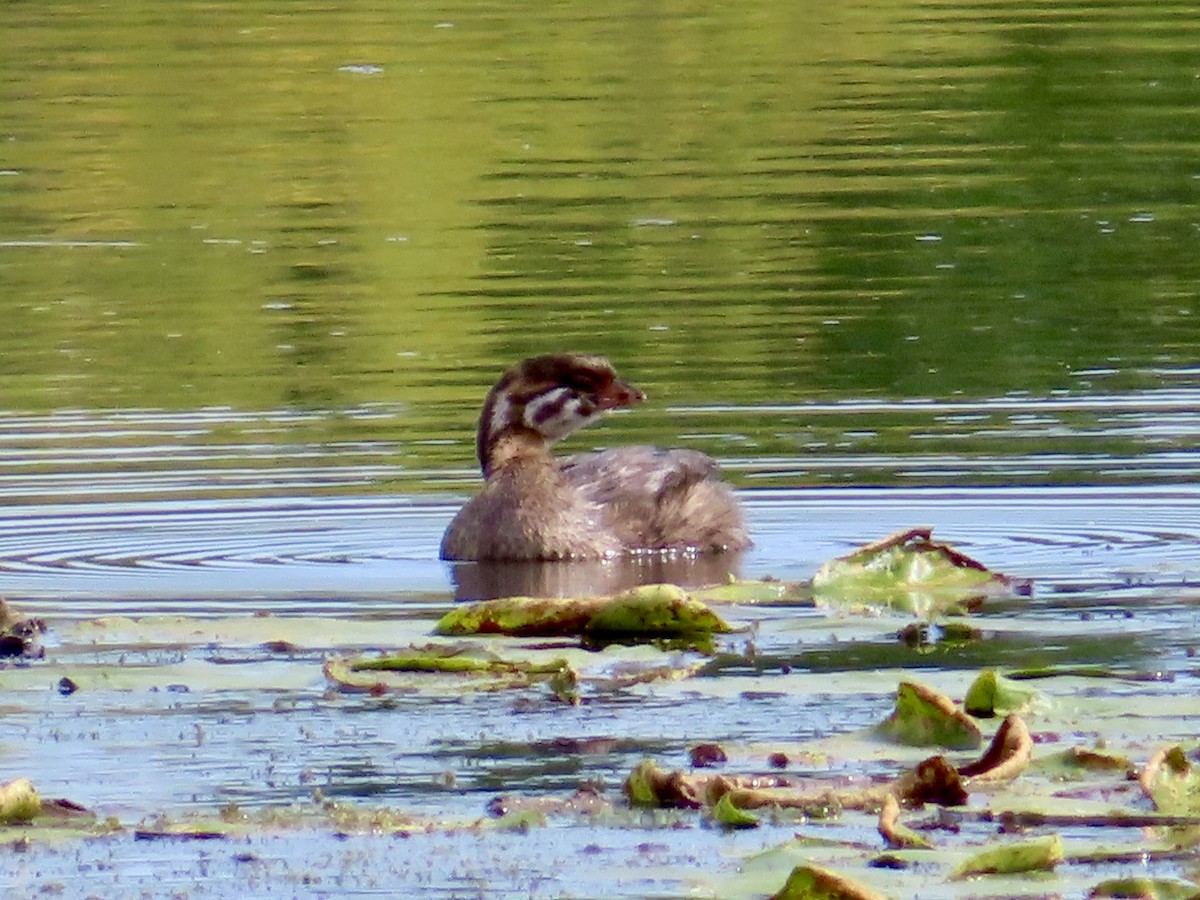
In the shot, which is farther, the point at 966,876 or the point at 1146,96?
the point at 1146,96

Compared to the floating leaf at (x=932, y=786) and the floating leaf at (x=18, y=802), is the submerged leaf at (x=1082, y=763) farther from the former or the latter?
the floating leaf at (x=18, y=802)

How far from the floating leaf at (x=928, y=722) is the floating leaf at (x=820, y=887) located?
5.17 feet

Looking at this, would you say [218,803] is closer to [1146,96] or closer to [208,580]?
[208,580]

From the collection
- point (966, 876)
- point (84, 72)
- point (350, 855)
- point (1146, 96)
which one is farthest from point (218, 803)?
point (84, 72)

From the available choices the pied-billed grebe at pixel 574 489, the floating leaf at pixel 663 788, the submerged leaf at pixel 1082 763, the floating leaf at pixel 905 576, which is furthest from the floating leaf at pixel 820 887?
the pied-billed grebe at pixel 574 489

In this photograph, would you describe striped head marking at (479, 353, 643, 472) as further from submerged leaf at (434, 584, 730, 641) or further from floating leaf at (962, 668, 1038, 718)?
floating leaf at (962, 668, 1038, 718)

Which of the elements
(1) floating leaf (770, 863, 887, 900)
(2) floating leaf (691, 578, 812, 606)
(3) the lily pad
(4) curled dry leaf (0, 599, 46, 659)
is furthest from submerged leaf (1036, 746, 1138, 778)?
(4) curled dry leaf (0, 599, 46, 659)

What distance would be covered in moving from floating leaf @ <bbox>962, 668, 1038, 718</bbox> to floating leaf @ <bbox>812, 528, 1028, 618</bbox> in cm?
206

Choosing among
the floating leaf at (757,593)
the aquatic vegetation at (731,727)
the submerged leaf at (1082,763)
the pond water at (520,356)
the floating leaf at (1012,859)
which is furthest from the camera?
the floating leaf at (757,593)

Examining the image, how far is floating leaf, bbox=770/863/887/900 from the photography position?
6.38 meters

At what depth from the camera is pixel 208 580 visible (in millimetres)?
11648

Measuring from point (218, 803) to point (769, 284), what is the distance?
12.3m

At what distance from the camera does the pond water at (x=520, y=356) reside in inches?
341

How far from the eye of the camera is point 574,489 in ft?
42.4
